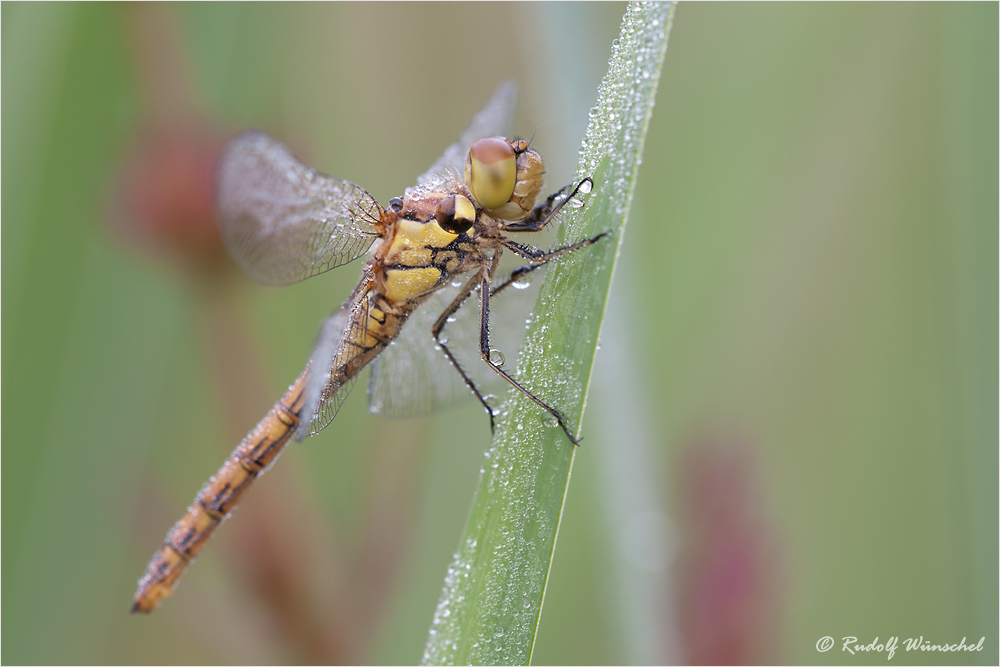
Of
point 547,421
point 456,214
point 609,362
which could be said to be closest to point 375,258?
point 456,214

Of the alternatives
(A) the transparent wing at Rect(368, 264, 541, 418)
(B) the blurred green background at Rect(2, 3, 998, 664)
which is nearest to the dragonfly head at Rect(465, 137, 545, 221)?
(B) the blurred green background at Rect(2, 3, 998, 664)

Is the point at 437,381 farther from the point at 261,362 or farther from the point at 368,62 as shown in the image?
the point at 368,62

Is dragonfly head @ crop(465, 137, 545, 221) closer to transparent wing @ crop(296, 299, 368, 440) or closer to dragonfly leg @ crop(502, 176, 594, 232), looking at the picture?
dragonfly leg @ crop(502, 176, 594, 232)

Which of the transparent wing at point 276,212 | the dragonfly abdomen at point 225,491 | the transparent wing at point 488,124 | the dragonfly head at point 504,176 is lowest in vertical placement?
the dragonfly abdomen at point 225,491

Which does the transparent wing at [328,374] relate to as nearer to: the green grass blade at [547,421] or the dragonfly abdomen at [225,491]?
the dragonfly abdomen at [225,491]

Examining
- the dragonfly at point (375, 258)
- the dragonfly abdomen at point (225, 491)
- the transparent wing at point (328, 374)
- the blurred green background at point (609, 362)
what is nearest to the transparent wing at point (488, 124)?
the dragonfly at point (375, 258)

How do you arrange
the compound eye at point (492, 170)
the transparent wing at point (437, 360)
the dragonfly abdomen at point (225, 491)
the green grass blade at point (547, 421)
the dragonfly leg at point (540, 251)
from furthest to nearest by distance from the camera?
1. the transparent wing at point (437, 360)
2. the dragonfly abdomen at point (225, 491)
3. the compound eye at point (492, 170)
4. the dragonfly leg at point (540, 251)
5. the green grass blade at point (547, 421)

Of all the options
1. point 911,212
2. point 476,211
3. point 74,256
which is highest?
point 911,212

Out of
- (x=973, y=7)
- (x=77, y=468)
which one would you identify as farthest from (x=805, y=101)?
(x=77, y=468)
